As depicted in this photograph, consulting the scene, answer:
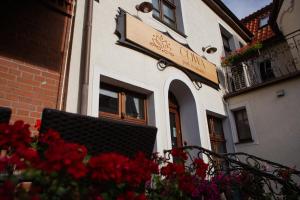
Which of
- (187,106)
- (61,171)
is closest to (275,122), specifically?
(187,106)

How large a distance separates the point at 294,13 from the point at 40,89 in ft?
28.4

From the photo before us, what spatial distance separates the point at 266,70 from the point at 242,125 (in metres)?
3.22

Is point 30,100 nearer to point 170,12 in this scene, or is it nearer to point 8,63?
point 8,63

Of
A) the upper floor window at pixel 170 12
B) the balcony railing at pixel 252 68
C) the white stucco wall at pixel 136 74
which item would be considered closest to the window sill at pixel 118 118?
the white stucco wall at pixel 136 74

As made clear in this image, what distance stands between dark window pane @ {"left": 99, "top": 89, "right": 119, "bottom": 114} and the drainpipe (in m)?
0.61

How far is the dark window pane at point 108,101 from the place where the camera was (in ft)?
13.4

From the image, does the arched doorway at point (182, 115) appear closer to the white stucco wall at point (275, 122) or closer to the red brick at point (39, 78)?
the white stucco wall at point (275, 122)

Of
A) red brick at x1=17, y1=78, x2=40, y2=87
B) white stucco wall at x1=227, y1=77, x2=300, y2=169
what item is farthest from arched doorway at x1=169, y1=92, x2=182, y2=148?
red brick at x1=17, y1=78, x2=40, y2=87

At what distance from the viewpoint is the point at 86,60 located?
12.0ft

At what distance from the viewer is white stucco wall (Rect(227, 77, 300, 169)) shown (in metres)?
5.89

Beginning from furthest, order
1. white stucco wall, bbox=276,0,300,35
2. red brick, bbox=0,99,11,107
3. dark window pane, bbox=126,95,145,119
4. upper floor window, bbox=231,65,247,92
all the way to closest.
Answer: white stucco wall, bbox=276,0,300,35
upper floor window, bbox=231,65,247,92
dark window pane, bbox=126,95,145,119
red brick, bbox=0,99,11,107

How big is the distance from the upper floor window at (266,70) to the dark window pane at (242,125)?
261 centimetres

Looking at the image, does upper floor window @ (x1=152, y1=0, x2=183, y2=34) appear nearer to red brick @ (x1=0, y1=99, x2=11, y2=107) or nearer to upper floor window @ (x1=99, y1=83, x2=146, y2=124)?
upper floor window @ (x1=99, y1=83, x2=146, y2=124)

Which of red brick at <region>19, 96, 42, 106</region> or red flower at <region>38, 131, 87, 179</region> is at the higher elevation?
red brick at <region>19, 96, 42, 106</region>
